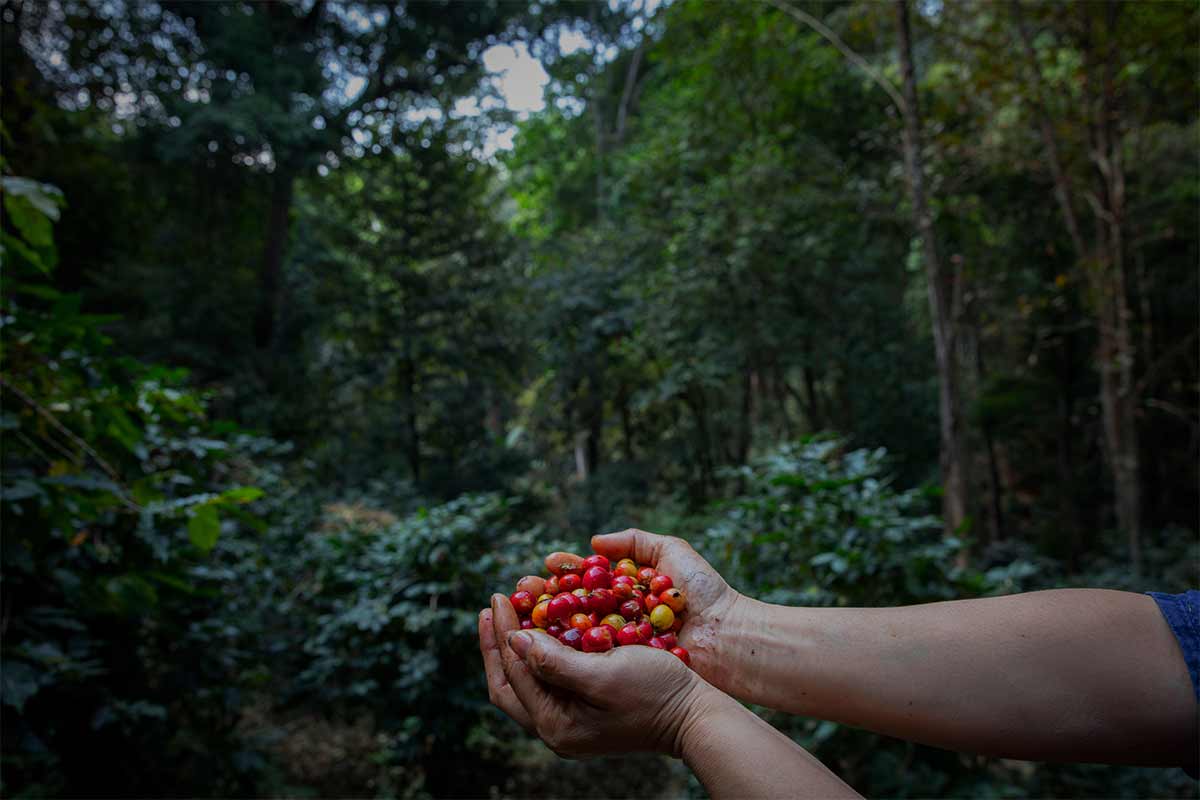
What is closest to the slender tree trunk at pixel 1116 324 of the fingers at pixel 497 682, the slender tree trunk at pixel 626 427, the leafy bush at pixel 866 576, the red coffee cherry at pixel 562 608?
the leafy bush at pixel 866 576

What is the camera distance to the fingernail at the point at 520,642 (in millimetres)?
1076

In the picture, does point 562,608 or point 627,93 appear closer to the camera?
point 562,608

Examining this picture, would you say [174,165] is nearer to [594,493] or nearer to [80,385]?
[594,493]

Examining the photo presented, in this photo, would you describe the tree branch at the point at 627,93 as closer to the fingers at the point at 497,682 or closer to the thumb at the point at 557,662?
the fingers at the point at 497,682

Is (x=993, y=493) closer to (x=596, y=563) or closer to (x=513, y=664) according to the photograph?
(x=596, y=563)

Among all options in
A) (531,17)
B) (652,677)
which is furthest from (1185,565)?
(531,17)

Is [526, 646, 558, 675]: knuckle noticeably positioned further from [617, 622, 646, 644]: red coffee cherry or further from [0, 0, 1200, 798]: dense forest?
[0, 0, 1200, 798]: dense forest

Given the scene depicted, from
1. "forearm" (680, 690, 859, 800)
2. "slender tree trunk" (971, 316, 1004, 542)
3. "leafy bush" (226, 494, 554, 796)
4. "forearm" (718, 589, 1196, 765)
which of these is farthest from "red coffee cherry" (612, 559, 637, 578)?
→ "slender tree trunk" (971, 316, 1004, 542)

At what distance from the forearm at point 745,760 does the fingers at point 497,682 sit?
0.31m

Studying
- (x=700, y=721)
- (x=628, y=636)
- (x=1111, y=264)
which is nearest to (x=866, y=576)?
(x=628, y=636)

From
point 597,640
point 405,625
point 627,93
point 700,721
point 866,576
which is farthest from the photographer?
point 627,93

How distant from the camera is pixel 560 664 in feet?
3.36

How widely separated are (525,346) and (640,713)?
7278mm

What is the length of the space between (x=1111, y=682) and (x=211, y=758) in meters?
3.05
